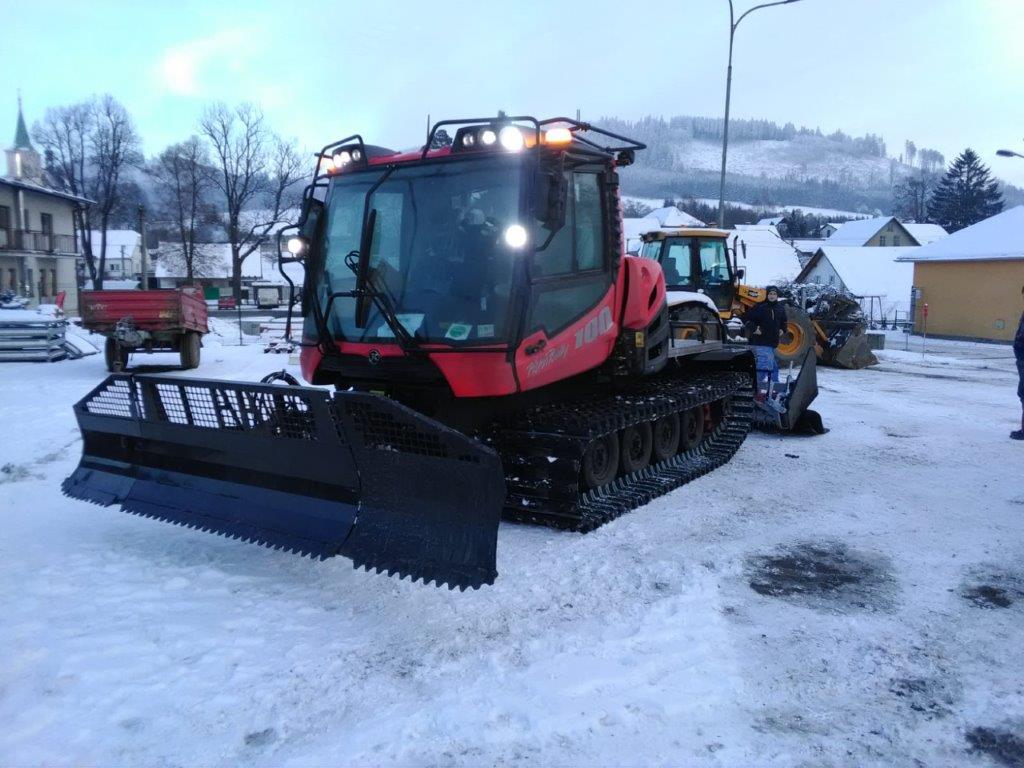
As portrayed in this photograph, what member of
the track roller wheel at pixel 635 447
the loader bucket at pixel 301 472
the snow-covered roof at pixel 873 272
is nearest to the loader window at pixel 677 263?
the track roller wheel at pixel 635 447

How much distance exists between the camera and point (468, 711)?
3.62m

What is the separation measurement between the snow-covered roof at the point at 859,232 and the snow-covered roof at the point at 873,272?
2318cm

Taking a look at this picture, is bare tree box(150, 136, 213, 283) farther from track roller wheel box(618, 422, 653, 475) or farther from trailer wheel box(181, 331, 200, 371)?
track roller wheel box(618, 422, 653, 475)

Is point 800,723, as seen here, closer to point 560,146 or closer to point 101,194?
point 560,146

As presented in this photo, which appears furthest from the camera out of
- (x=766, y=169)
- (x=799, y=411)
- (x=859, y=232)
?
(x=766, y=169)

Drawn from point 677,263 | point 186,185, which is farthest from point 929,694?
point 186,185

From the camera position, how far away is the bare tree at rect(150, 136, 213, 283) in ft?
200

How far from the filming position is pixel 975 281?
103 ft

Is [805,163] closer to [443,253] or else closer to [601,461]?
[601,461]

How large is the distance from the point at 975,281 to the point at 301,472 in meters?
32.7

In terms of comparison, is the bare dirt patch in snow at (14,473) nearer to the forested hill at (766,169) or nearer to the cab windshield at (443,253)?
the cab windshield at (443,253)

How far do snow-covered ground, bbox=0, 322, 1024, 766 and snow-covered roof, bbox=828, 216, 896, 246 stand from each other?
70.3 metres

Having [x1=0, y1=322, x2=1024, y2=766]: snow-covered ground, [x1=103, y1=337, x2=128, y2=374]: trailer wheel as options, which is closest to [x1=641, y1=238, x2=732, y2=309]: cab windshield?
[x1=0, y1=322, x2=1024, y2=766]: snow-covered ground

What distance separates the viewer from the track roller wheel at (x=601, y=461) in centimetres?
645
